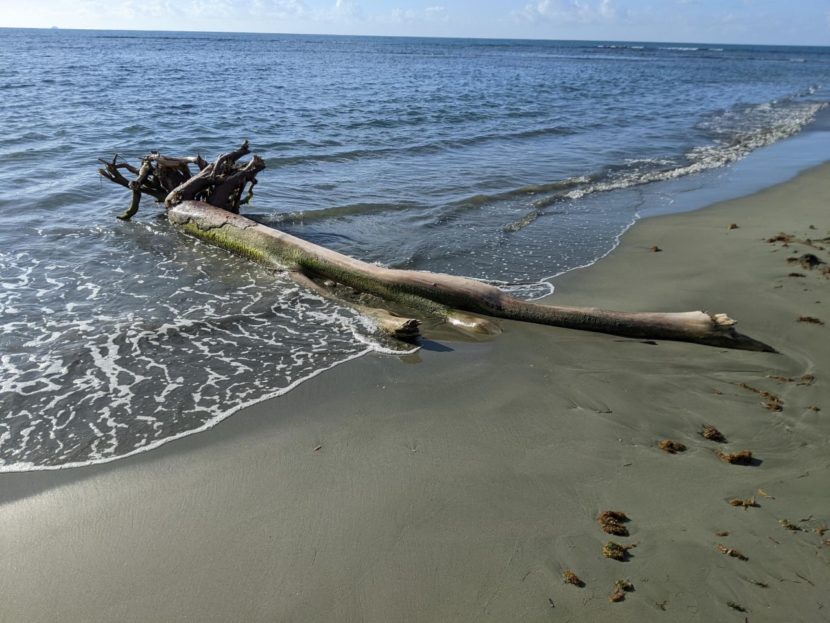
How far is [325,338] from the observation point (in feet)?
19.0

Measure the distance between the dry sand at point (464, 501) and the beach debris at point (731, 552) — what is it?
1.0 inches

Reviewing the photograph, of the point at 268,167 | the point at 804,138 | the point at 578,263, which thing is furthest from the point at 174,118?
the point at 804,138

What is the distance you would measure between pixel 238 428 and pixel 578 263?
4992 millimetres

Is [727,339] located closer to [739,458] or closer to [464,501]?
[739,458]

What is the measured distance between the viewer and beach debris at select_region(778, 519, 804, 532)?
3.30 metres

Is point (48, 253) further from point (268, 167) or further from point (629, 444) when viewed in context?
point (629, 444)

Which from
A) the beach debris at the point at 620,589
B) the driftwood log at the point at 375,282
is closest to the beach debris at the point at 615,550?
the beach debris at the point at 620,589

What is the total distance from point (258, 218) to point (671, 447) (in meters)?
7.29

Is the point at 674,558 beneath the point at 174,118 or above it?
beneath

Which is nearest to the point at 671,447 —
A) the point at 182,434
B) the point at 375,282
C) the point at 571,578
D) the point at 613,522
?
the point at 613,522

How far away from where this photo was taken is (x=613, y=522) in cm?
336

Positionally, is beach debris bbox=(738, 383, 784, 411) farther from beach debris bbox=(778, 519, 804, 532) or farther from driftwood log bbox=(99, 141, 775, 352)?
beach debris bbox=(778, 519, 804, 532)

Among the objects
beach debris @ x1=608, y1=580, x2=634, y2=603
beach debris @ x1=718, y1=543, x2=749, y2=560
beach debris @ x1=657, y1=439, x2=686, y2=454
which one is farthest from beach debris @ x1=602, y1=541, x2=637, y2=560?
beach debris @ x1=657, y1=439, x2=686, y2=454

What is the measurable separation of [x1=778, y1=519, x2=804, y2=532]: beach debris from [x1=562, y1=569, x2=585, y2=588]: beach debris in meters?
1.22
